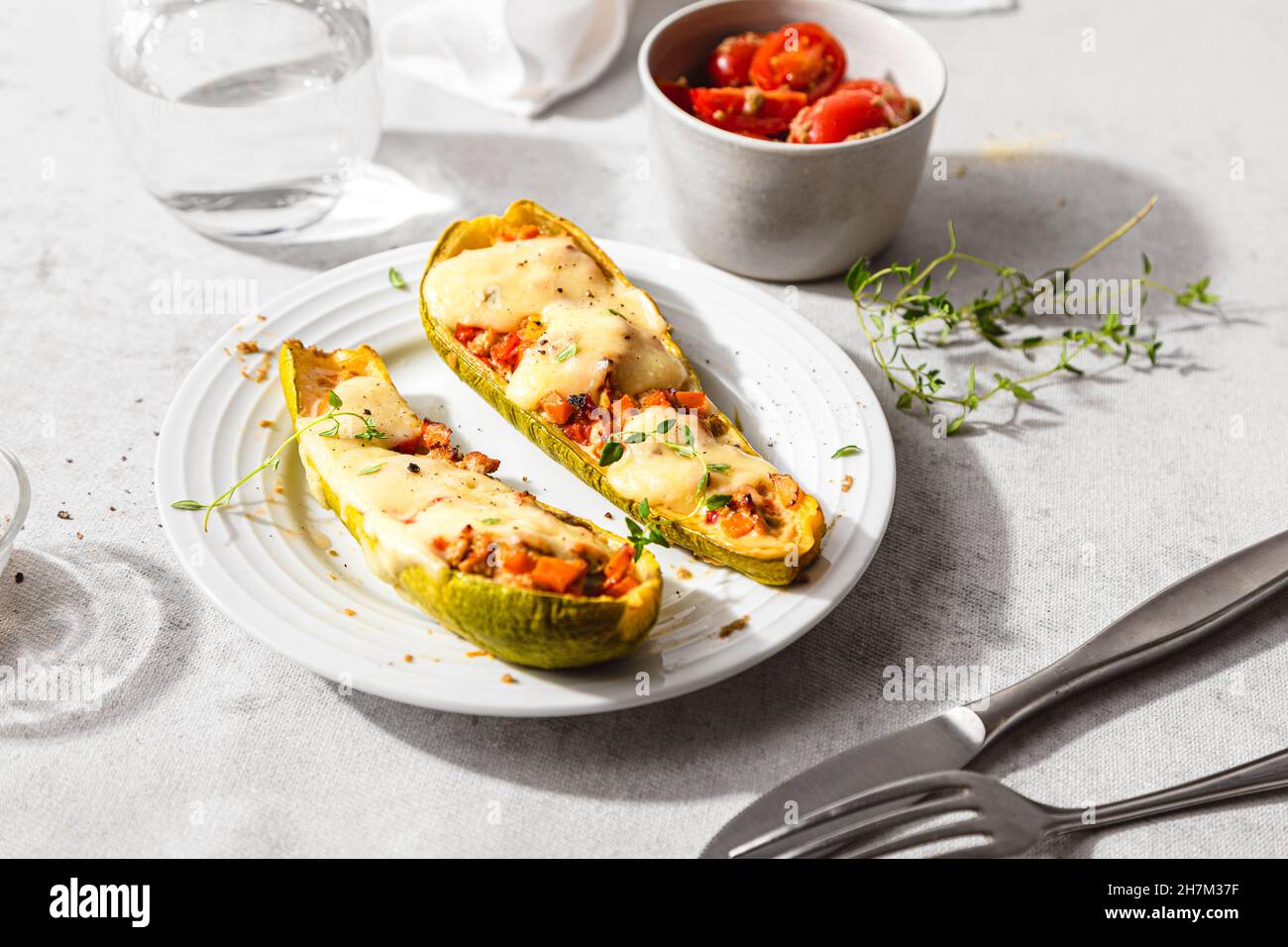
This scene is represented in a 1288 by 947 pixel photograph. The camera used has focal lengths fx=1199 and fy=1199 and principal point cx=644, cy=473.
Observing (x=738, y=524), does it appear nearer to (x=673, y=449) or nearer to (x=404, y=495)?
(x=673, y=449)

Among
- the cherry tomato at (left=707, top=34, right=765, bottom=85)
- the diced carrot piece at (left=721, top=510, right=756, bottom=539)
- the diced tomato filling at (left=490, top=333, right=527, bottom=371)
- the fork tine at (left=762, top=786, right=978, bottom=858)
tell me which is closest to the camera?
the fork tine at (left=762, top=786, right=978, bottom=858)

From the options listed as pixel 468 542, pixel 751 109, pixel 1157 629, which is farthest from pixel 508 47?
pixel 1157 629

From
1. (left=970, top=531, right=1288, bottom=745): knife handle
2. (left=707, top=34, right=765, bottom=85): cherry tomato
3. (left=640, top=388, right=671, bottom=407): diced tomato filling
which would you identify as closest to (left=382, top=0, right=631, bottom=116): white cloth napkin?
(left=707, top=34, right=765, bottom=85): cherry tomato

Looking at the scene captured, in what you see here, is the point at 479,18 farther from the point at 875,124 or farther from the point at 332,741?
the point at 332,741

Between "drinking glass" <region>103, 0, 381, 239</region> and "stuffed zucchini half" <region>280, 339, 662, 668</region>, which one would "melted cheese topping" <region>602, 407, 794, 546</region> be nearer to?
"stuffed zucchini half" <region>280, 339, 662, 668</region>

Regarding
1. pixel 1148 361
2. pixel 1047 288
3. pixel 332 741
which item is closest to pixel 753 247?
pixel 1047 288

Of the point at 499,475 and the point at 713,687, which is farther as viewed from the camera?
→ the point at 499,475
